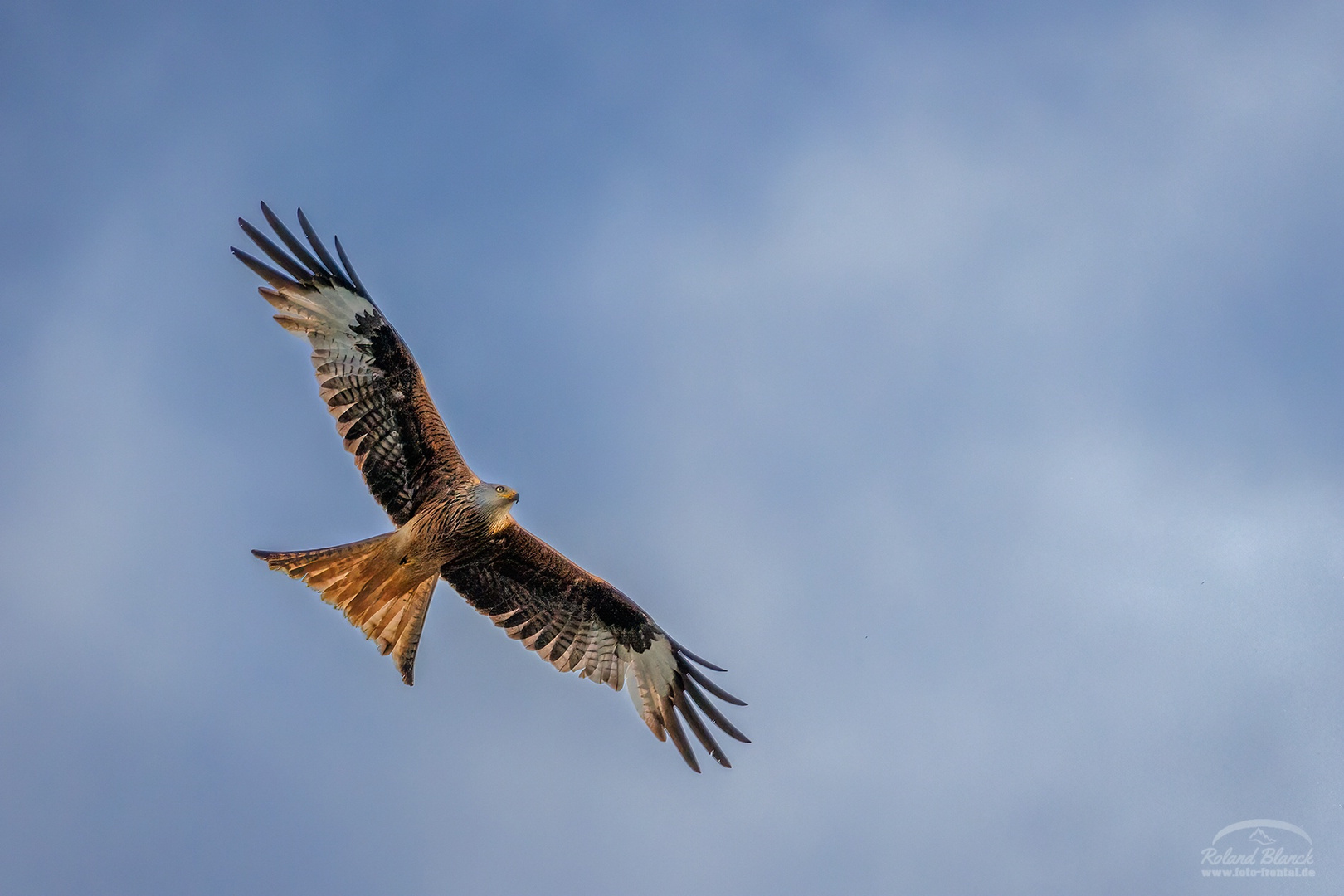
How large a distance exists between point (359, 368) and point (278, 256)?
1.49m

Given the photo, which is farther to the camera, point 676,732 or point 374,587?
point 676,732

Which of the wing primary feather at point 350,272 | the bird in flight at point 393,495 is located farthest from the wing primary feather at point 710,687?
the wing primary feather at point 350,272

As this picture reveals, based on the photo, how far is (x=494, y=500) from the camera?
460 inches

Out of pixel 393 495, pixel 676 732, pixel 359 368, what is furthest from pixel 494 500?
pixel 676 732

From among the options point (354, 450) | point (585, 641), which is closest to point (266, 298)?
point (354, 450)

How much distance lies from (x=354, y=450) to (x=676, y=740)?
4.96 meters

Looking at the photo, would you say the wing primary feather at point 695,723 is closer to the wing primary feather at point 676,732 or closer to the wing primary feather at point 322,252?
the wing primary feather at point 676,732

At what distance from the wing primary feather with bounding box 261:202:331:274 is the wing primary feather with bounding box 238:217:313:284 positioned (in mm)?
94

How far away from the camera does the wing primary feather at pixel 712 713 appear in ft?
39.5

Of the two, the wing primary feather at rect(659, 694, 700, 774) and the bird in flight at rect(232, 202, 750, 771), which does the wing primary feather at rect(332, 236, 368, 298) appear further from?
the wing primary feather at rect(659, 694, 700, 774)

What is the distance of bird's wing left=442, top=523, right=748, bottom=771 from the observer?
12672 mm

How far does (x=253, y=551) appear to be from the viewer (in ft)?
35.8

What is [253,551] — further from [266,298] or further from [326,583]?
[266,298]

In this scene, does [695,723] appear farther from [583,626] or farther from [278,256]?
[278,256]
